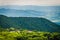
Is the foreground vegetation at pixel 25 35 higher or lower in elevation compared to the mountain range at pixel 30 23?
lower

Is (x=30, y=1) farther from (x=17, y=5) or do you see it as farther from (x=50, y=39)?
(x=50, y=39)

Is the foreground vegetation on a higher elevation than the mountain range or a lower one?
lower

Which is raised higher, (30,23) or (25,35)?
(30,23)
